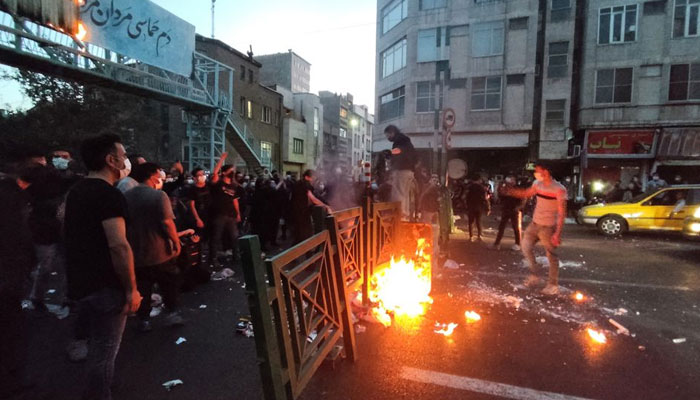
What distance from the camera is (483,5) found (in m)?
24.3

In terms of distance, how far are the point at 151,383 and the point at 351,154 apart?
6205 cm

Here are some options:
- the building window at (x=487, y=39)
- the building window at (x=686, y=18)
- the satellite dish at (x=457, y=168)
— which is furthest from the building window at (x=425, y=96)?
the building window at (x=686, y=18)

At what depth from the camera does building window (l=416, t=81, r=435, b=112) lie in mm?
25688

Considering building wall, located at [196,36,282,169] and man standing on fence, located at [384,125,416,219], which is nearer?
man standing on fence, located at [384,125,416,219]

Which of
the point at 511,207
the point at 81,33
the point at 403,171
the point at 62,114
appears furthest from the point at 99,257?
the point at 62,114

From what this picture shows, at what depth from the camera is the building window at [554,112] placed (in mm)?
23453

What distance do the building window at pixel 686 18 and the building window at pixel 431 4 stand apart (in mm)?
13346

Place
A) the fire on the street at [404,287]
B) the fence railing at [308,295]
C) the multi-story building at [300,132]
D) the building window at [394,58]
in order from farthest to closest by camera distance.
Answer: the multi-story building at [300,132], the building window at [394,58], the fire on the street at [404,287], the fence railing at [308,295]

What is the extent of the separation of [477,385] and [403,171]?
4755 mm

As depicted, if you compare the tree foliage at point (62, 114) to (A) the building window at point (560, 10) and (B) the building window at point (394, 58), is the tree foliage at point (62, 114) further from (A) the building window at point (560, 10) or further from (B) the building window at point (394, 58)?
(A) the building window at point (560, 10)

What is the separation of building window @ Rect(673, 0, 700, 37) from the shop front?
5911 millimetres

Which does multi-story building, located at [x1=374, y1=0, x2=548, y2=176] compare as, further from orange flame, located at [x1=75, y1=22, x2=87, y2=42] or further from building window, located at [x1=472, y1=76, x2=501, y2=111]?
orange flame, located at [x1=75, y1=22, x2=87, y2=42]

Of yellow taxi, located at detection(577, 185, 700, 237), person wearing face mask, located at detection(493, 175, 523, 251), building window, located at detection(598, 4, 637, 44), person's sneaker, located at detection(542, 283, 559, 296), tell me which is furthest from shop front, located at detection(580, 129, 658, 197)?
person's sneaker, located at detection(542, 283, 559, 296)

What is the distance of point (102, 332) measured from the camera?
8.28 ft
